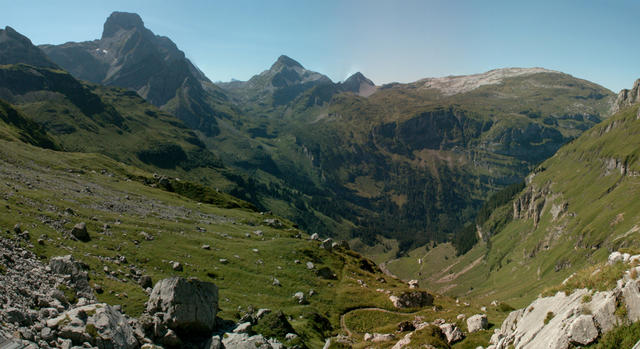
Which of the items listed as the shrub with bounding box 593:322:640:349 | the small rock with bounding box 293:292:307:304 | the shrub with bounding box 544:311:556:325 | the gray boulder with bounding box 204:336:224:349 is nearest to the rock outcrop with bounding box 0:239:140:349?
the gray boulder with bounding box 204:336:224:349

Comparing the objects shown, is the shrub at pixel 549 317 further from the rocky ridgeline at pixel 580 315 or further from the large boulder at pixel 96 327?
the large boulder at pixel 96 327

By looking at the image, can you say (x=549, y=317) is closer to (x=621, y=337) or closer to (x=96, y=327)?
(x=621, y=337)

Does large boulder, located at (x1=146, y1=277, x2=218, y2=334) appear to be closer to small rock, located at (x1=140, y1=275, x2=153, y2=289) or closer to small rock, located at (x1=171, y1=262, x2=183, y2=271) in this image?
small rock, located at (x1=140, y1=275, x2=153, y2=289)

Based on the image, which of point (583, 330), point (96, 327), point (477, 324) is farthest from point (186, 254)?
point (583, 330)

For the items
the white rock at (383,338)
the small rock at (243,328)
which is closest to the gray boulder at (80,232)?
the small rock at (243,328)

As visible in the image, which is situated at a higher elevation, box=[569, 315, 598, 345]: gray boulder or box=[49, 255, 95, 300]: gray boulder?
box=[569, 315, 598, 345]: gray boulder

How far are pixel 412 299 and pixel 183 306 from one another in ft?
145

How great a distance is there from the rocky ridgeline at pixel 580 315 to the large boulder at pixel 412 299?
36106 millimetres

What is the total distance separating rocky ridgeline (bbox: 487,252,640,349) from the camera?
65.7 feet

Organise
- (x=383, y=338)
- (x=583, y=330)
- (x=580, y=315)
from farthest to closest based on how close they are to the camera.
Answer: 1. (x=383, y=338)
2. (x=580, y=315)
3. (x=583, y=330)

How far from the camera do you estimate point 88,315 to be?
94.5ft

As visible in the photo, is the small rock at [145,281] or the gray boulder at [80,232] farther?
the gray boulder at [80,232]

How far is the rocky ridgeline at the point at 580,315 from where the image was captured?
20016 mm

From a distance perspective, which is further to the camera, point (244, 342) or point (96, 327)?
point (244, 342)
